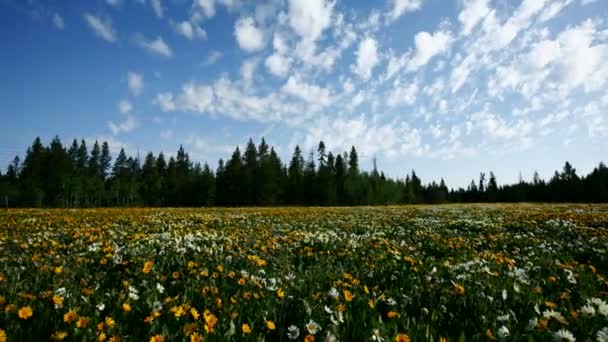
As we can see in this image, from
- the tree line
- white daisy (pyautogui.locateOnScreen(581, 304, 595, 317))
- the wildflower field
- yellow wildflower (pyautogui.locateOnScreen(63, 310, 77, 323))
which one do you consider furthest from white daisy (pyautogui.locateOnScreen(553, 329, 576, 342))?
the tree line

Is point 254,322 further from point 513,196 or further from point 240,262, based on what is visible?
point 513,196

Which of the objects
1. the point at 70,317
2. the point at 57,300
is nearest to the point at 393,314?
the point at 70,317

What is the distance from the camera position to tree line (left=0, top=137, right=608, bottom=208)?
2926 inches

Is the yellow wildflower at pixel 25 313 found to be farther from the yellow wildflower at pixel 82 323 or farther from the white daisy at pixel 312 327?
the white daisy at pixel 312 327

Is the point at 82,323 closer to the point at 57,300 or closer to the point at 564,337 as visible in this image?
the point at 57,300

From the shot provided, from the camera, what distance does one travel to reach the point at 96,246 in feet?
20.4

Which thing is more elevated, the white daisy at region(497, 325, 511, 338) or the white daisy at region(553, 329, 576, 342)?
the white daisy at region(553, 329, 576, 342)

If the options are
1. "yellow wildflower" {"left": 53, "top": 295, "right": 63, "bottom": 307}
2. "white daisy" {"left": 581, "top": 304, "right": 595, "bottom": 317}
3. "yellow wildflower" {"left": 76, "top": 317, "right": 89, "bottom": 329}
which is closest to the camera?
"yellow wildflower" {"left": 76, "top": 317, "right": 89, "bottom": 329}

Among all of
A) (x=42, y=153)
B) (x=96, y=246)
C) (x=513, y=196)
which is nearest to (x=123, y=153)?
(x=42, y=153)

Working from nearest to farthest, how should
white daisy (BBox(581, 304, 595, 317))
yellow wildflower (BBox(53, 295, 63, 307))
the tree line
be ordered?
yellow wildflower (BBox(53, 295, 63, 307)), white daisy (BBox(581, 304, 595, 317)), the tree line

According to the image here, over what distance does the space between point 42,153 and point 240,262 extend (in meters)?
96.2

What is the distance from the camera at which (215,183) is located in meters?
83.9

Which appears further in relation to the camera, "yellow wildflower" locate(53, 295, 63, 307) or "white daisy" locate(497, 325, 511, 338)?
"yellow wildflower" locate(53, 295, 63, 307)

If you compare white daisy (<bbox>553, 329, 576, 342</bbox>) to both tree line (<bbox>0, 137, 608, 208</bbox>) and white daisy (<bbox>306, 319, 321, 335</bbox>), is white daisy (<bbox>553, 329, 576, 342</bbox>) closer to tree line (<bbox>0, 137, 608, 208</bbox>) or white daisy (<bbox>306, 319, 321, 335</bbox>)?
white daisy (<bbox>306, 319, 321, 335</bbox>)
